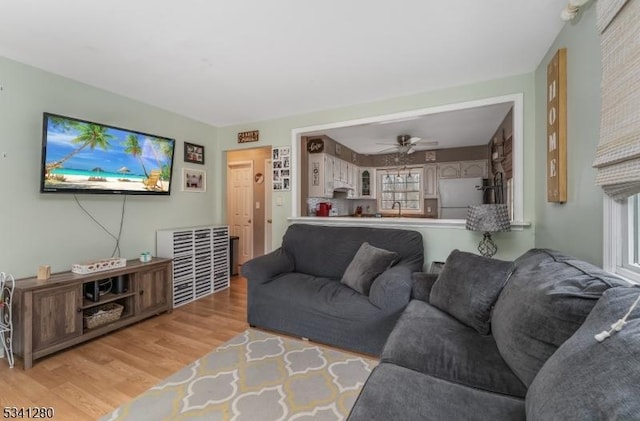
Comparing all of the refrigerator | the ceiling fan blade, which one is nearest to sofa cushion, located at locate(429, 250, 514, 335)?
the ceiling fan blade

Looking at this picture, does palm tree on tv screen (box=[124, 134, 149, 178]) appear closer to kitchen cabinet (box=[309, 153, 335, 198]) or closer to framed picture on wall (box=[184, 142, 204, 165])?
framed picture on wall (box=[184, 142, 204, 165])

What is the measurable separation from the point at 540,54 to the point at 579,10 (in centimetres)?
67

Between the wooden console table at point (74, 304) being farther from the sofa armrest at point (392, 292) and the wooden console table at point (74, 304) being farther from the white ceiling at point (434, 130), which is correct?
the white ceiling at point (434, 130)

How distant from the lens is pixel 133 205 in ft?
9.80

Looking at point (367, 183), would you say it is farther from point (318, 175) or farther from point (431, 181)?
point (318, 175)

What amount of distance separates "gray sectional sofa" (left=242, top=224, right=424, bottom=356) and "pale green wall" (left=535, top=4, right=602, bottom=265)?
103 cm

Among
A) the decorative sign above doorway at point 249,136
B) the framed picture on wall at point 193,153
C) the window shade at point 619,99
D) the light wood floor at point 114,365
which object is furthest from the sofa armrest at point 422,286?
the framed picture on wall at point 193,153

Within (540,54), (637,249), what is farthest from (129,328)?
(540,54)

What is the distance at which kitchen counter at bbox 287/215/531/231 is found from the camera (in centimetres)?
266

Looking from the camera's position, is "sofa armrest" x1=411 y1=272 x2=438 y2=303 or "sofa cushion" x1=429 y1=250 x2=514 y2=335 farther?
"sofa armrest" x1=411 y1=272 x2=438 y2=303

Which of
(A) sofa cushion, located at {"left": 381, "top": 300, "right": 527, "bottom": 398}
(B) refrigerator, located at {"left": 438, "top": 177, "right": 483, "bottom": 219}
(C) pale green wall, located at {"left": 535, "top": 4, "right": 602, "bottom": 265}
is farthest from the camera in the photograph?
(B) refrigerator, located at {"left": 438, "top": 177, "right": 483, "bottom": 219}

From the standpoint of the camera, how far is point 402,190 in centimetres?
614

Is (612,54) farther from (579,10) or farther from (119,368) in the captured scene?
(119,368)

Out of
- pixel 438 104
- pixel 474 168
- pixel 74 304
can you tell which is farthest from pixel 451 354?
pixel 474 168
